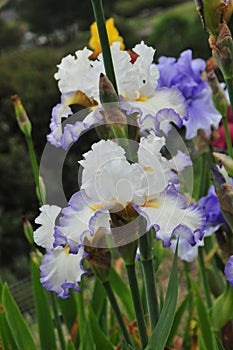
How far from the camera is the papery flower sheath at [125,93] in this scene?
0.75m

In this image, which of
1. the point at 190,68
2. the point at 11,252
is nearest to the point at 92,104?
the point at 190,68

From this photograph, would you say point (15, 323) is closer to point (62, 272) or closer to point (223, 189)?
point (62, 272)

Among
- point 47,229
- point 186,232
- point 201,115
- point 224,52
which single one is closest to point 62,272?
point 47,229

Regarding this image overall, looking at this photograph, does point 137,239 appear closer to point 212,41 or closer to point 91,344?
point 212,41

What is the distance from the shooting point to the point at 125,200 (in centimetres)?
68

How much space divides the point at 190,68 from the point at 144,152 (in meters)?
0.52

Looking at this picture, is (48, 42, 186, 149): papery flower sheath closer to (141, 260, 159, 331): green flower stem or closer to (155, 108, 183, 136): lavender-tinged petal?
(155, 108, 183, 136): lavender-tinged petal

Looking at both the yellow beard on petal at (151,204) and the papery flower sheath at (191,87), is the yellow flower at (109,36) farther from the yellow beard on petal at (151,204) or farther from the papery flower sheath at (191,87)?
the yellow beard on petal at (151,204)

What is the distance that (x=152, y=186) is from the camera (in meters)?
0.68

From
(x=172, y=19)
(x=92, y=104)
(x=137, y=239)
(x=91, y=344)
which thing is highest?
(x=172, y=19)

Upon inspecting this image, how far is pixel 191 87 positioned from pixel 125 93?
0.41m

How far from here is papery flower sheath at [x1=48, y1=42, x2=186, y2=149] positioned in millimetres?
750

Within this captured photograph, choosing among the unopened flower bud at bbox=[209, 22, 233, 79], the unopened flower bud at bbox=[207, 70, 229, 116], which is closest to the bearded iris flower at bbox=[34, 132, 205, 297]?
the unopened flower bud at bbox=[209, 22, 233, 79]

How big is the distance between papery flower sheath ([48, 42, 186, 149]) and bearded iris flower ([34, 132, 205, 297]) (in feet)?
0.18
